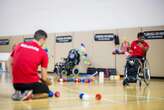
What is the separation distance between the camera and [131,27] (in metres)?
11.7

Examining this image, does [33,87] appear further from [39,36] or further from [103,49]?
[103,49]

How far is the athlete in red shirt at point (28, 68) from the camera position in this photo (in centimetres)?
504

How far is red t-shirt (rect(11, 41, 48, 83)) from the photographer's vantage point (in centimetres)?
504

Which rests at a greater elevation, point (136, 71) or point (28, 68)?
point (28, 68)

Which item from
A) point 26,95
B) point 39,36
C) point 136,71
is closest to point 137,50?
point 136,71

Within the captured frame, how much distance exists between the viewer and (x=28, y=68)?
503cm

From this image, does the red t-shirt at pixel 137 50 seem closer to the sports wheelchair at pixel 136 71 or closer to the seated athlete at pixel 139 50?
the seated athlete at pixel 139 50

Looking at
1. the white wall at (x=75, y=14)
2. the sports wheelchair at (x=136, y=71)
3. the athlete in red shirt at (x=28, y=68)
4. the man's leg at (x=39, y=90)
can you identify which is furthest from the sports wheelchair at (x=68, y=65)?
the athlete in red shirt at (x=28, y=68)

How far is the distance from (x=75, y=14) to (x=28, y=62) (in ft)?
29.2

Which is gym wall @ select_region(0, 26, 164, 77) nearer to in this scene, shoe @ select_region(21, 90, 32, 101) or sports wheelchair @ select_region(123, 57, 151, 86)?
sports wheelchair @ select_region(123, 57, 151, 86)

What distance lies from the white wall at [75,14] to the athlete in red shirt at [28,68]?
7.07m

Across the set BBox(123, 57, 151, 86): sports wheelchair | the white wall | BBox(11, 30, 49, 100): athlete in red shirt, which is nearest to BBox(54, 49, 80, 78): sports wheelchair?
the white wall

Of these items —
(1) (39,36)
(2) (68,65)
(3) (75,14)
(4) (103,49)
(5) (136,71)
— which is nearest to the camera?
(1) (39,36)

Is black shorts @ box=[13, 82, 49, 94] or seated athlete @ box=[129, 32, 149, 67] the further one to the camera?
seated athlete @ box=[129, 32, 149, 67]
